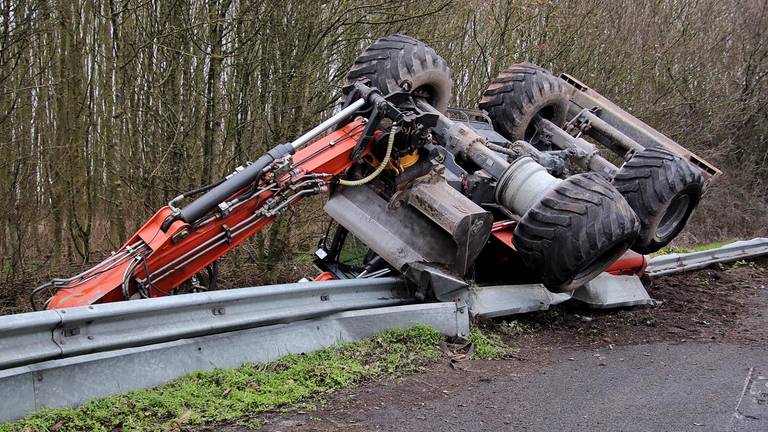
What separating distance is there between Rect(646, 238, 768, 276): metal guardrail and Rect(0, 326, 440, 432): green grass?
463cm

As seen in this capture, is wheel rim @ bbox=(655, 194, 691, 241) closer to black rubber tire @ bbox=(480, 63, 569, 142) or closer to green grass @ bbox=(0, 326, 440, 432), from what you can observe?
black rubber tire @ bbox=(480, 63, 569, 142)

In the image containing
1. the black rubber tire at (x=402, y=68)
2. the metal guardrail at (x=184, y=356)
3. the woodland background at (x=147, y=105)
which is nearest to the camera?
the metal guardrail at (x=184, y=356)

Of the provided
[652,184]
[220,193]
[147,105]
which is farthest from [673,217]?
[147,105]

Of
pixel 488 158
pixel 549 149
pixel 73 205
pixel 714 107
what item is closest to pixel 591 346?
pixel 488 158

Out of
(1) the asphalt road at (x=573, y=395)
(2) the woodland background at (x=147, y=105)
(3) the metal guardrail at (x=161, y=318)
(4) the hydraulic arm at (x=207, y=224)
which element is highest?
(2) the woodland background at (x=147, y=105)

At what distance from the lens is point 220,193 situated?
5.09m

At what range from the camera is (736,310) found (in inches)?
294

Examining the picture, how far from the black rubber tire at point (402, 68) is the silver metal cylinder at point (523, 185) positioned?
4.04 ft

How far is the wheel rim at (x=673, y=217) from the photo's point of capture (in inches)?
287

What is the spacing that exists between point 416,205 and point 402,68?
4.82ft

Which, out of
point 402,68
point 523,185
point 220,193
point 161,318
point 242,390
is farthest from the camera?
point 402,68

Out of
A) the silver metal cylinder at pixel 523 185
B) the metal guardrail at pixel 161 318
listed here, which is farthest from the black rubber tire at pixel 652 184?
the metal guardrail at pixel 161 318

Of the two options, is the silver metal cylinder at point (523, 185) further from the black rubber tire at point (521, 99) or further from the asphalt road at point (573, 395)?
the black rubber tire at point (521, 99)

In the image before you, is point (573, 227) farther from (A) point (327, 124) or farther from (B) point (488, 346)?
(A) point (327, 124)
